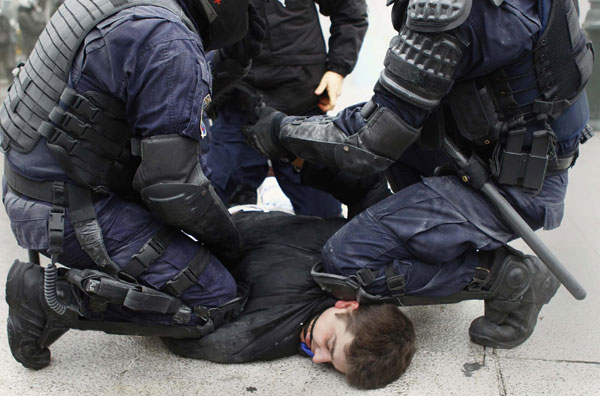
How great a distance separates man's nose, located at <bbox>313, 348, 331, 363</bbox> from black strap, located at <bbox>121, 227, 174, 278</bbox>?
0.65 m

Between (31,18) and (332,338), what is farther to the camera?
(31,18)

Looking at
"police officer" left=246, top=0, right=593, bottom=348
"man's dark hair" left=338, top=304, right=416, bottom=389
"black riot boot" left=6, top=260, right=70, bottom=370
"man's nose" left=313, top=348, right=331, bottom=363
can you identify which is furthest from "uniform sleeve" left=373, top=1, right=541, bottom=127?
"black riot boot" left=6, top=260, right=70, bottom=370

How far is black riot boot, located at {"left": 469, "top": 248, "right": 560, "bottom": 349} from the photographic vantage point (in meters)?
2.19

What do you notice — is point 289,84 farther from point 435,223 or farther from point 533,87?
point 533,87

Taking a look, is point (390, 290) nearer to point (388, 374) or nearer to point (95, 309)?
point (388, 374)

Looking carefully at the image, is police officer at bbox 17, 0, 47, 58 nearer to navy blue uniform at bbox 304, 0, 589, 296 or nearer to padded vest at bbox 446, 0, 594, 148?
navy blue uniform at bbox 304, 0, 589, 296

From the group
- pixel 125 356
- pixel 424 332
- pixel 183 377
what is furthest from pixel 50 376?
pixel 424 332

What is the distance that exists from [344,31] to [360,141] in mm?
1178

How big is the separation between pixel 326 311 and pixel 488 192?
722mm

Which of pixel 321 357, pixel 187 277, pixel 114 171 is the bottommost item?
pixel 321 357

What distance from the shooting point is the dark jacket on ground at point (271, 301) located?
2152 millimetres

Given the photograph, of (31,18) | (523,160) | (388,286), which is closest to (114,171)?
(388,286)

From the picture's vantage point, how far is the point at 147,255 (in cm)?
201

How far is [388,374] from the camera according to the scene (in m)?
2.02
